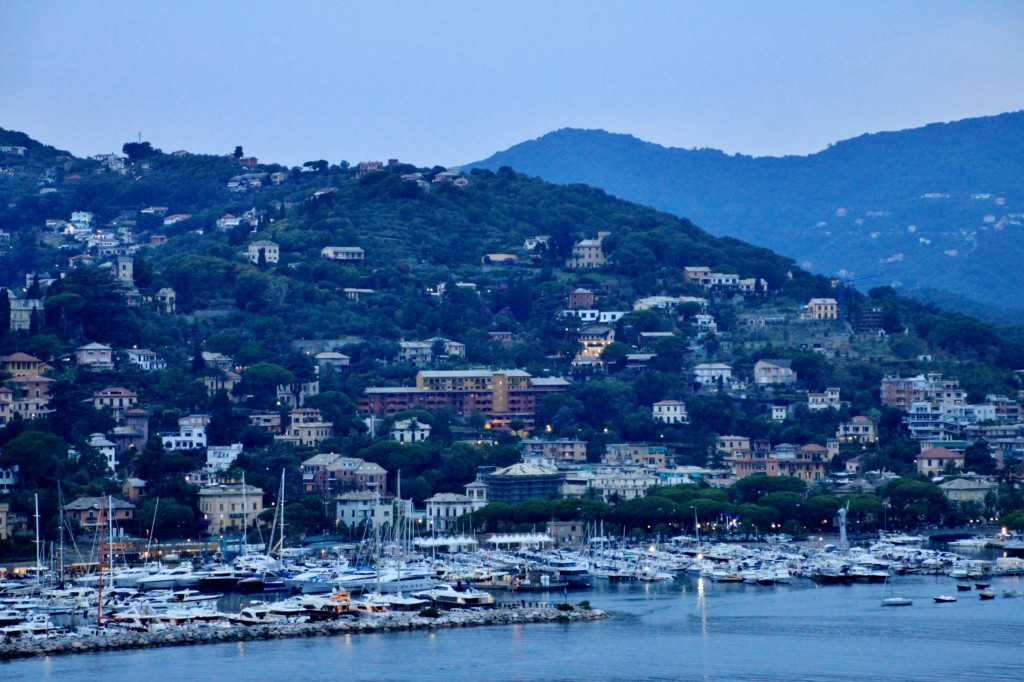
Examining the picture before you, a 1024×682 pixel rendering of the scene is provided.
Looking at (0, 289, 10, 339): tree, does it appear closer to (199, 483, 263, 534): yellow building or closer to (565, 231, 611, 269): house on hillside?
(199, 483, 263, 534): yellow building

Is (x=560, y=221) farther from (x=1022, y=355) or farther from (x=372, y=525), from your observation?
(x=372, y=525)

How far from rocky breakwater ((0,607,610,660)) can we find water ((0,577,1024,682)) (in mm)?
565

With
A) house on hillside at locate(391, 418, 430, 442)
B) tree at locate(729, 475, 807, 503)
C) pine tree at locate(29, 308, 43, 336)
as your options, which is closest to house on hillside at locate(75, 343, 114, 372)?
pine tree at locate(29, 308, 43, 336)

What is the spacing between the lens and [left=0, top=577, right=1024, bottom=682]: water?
40.7 meters

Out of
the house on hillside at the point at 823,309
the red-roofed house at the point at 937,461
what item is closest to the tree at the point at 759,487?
the red-roofed house at the point at 937,461

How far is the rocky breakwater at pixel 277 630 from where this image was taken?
43.7 metres

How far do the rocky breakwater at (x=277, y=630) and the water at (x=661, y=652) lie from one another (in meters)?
0.56

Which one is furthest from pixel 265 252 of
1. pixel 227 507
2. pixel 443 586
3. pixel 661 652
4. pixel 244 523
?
pixel 661 652

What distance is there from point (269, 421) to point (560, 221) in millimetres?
36468

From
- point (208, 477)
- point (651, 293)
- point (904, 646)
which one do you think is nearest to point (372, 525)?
point (208, 477)

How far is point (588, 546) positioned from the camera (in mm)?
63312

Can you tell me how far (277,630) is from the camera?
1818 inches

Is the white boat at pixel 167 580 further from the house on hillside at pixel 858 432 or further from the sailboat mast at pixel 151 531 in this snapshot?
the house on hillside at pixel 858 432

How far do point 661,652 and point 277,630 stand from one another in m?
8.47
